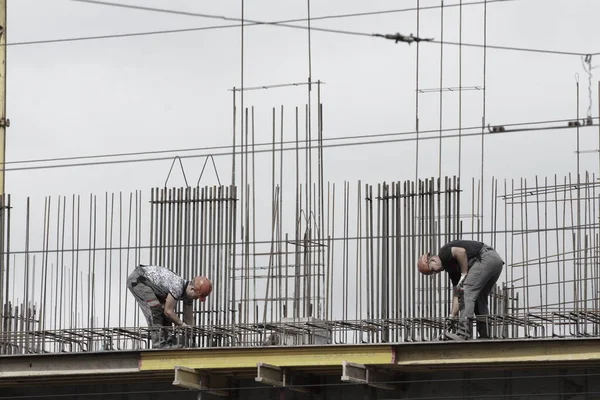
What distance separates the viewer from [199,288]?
80.3ft

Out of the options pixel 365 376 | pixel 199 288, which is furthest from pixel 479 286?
pixel 199 288

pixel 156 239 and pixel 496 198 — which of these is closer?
pixel 496 198

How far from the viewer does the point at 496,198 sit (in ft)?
79.5

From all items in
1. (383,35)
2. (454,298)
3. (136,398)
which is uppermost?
(383,35)

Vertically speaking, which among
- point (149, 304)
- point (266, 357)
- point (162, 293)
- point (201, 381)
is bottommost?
A: point (201, 381)

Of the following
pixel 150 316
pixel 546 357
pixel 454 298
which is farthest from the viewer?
pixel 150 316

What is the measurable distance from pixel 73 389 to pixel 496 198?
270 inches

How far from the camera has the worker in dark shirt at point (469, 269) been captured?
22891mm

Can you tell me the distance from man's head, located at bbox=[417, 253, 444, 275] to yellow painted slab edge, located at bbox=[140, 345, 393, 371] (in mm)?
1136

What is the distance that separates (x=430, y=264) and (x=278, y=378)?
261 cm

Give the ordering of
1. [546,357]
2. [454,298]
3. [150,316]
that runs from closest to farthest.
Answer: [546,357], [454,298], [150,316]

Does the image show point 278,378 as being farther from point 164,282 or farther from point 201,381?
point 164,282

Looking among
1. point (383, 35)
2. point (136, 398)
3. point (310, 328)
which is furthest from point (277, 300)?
point (383, 35)

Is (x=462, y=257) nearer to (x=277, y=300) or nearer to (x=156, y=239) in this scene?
(x=277, y=300)
